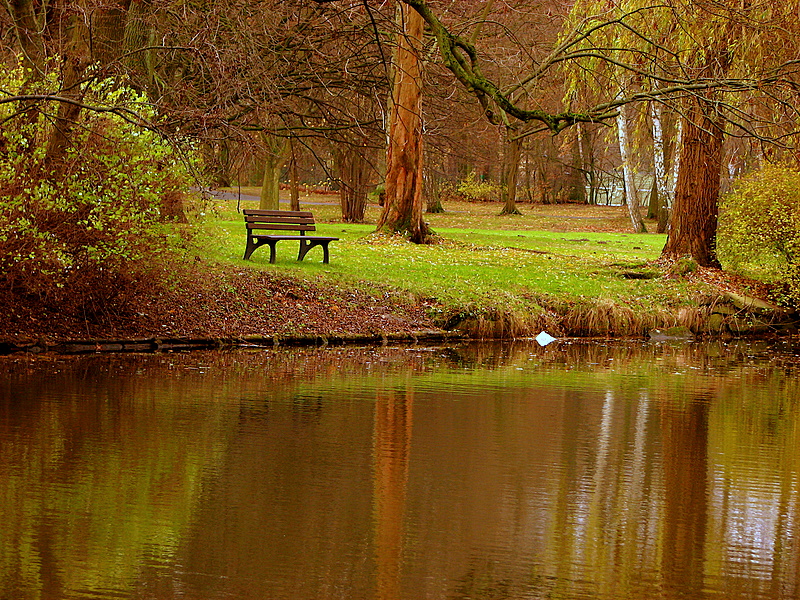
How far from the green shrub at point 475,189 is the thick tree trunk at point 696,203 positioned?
33.4 m

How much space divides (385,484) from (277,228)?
496 inches

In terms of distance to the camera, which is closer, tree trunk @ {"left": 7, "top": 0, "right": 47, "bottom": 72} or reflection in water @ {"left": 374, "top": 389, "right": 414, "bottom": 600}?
reflection in water @ {"left": 374, "top": 389, "right": 414, "bottom": 600}

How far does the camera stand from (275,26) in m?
16.4

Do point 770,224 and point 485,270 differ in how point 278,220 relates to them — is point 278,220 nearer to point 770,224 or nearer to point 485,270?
point 485,270

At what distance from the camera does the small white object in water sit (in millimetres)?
17250

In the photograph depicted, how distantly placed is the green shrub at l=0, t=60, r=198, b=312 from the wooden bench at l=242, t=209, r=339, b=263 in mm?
4344

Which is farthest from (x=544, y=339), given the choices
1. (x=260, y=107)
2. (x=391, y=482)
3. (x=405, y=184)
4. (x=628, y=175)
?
(x=628, y=175)

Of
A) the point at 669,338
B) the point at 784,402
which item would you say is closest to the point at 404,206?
the point at 669,338

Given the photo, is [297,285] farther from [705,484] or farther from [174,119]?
[705,484]

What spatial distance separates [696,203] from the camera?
2188 centimetres

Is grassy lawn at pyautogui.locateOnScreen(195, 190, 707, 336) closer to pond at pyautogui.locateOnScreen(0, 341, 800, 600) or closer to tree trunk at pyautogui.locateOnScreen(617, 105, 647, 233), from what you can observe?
pond at pyautogui.locateOnScreen(0, 341, 800, 600)

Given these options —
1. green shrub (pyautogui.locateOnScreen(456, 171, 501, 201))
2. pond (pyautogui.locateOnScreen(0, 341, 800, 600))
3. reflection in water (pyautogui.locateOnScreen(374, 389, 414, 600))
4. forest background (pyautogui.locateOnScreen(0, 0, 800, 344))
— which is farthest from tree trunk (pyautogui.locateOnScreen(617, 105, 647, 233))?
reflection in water (pyautogui.locateOnScreen(374, 389, 414, 600))

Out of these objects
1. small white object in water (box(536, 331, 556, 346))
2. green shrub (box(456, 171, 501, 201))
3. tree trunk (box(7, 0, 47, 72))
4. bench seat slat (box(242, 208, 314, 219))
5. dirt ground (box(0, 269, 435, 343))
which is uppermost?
tree trunk (box(7, 0, 47, 72))

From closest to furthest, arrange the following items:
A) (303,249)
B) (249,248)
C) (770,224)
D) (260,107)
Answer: (260,107)
(249,248)
(303,249)
(770,224)
